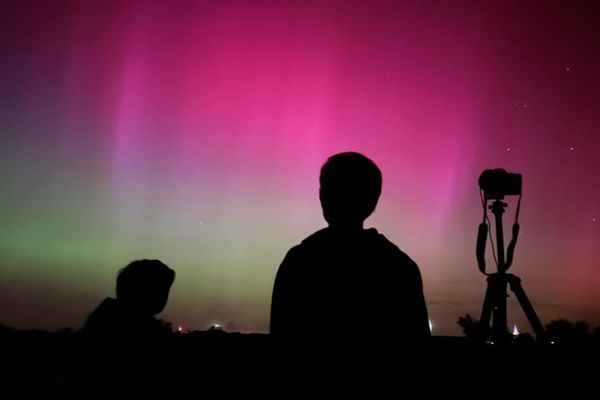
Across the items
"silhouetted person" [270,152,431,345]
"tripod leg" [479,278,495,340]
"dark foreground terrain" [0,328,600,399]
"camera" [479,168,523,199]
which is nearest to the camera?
"silhouetted person" [270,152,431,345]

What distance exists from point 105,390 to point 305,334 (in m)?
1.42

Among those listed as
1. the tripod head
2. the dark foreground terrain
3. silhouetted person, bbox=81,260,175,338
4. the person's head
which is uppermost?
the tripod head

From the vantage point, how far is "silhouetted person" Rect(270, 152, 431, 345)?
→ 57.1 inches

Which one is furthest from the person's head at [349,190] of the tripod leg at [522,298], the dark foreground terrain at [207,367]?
the tripod leg at [522,298]

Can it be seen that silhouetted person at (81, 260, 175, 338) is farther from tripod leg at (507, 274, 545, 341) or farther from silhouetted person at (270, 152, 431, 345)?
tripod leg at (507, 274, 545, 341)

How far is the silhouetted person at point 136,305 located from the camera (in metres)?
2.57

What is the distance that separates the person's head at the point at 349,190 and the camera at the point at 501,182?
9.37 feet

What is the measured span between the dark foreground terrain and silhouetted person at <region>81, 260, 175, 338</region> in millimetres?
64

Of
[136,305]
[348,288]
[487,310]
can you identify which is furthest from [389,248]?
[487,310]

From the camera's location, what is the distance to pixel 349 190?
1.54 meters

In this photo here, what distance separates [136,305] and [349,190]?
1666 millimetres

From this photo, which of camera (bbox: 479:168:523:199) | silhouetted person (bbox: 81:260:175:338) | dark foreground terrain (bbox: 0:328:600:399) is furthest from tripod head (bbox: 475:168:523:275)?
silhouetted person (bbox: 81:260:175:338)

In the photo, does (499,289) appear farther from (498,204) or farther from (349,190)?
(349,190)

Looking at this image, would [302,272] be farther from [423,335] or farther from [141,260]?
[141,260]
